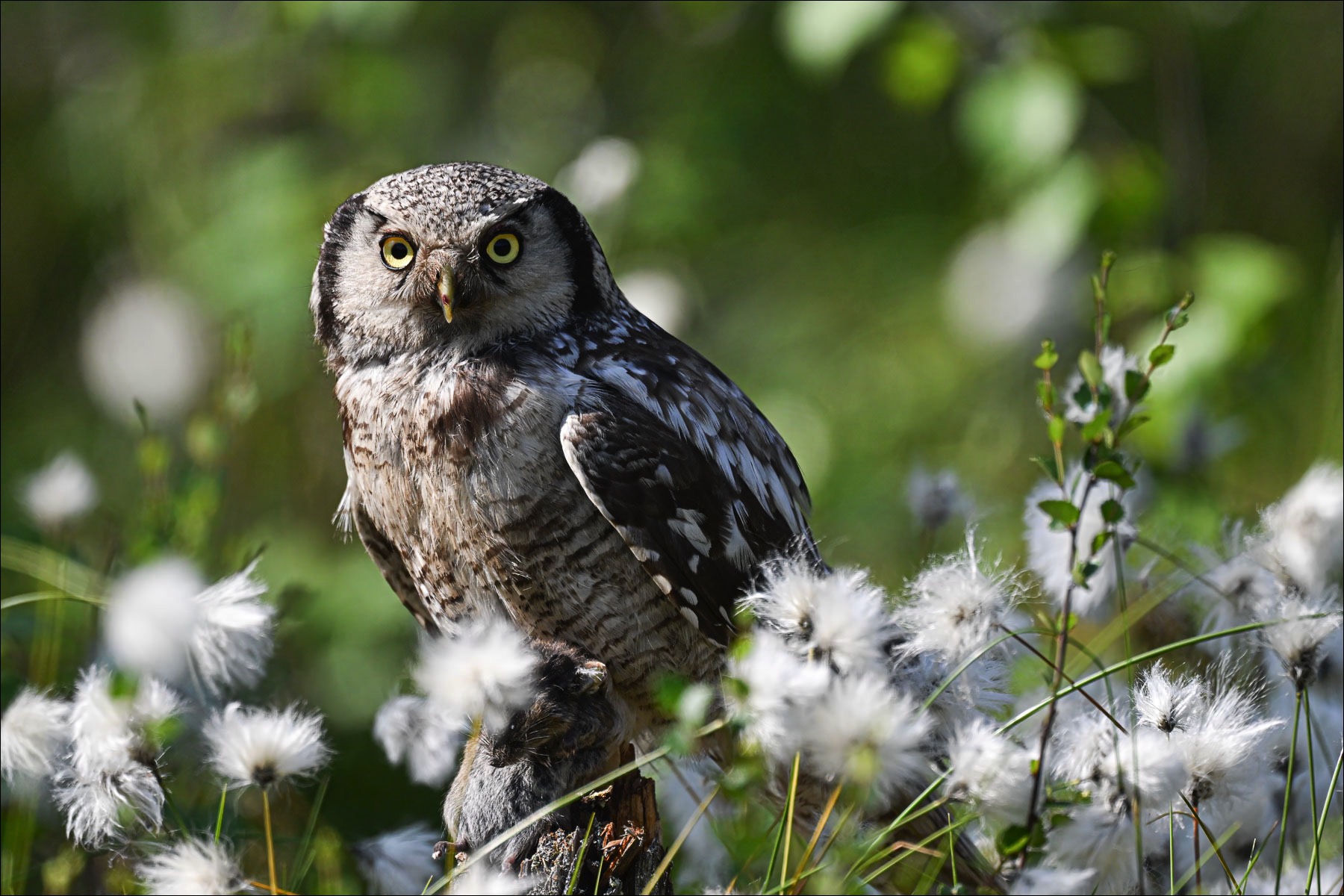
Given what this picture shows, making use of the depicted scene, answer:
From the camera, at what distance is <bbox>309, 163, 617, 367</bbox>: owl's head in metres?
2.07

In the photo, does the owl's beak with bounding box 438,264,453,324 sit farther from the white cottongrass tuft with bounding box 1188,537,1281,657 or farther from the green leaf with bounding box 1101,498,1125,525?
the white cottongrass tuft with bounding box 1188,537,1281,657

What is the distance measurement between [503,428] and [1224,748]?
3.71 feet

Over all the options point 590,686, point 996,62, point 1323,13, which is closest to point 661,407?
point 590,686

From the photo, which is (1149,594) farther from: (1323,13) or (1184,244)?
(1323,13)

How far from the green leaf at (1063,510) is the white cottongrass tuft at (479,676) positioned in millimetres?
665

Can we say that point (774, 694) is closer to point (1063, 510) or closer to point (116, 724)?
point (1063, 510)

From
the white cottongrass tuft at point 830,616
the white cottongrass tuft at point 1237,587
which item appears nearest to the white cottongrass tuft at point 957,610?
the white cottongrass tuft at point 830,616

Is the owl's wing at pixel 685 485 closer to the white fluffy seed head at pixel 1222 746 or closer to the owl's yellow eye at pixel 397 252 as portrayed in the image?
the owl's yellow eye at pixel 397 252

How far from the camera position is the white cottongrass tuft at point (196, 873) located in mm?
1509

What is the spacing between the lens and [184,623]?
1.73 m

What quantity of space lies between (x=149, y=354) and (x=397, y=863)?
2034 millimetres

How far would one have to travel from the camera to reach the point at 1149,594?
2045 millimetres

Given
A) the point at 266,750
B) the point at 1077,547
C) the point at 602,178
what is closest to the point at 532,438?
the point at 266,750

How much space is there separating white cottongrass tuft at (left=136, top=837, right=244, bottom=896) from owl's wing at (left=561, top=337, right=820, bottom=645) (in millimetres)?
749
